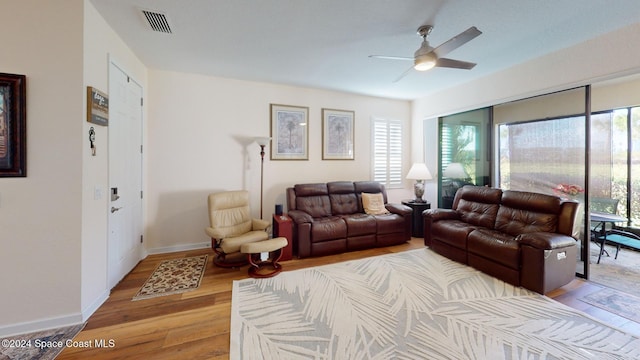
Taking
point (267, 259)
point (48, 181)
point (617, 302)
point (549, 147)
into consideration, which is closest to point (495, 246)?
point (617, 302)

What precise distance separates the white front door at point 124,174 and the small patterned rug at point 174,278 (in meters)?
0.36

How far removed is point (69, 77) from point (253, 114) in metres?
2.36

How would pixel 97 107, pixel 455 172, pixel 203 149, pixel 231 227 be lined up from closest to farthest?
pixel 97 107 → pixel 231 227 → pixel 203 149 → pixel 455 172

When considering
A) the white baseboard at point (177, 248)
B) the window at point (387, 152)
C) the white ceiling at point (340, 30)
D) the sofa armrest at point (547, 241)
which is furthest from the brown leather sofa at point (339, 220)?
the white ceiling at point (340, 30)

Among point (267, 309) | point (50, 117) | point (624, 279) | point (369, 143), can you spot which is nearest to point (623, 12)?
point (624, 279)

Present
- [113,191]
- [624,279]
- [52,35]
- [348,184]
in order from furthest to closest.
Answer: [348,184] < [624,279] < [113,191] < [52,35]

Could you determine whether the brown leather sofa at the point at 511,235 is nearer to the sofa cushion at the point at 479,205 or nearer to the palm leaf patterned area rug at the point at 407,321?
the sofa cushion at the point at 479,205

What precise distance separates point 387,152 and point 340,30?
3144 millimetres

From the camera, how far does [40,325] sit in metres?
1.96

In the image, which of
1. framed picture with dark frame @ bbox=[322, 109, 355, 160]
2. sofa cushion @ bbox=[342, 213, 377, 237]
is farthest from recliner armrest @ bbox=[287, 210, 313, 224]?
framed picture with dark frame @ bbox=[322, 109, 355, 160]

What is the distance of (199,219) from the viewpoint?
388cm

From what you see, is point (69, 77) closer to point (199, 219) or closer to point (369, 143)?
point (199, 219)

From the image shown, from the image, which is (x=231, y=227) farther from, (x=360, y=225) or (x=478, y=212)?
(x=478, y=212)

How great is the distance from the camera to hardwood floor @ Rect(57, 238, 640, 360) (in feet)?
5.73
